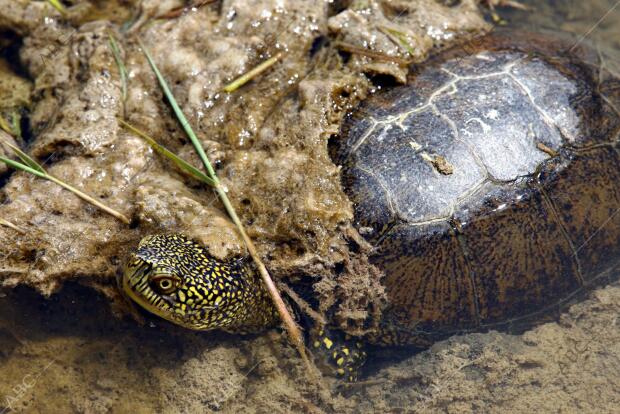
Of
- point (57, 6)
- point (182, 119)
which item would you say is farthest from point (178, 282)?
point (57, 6)

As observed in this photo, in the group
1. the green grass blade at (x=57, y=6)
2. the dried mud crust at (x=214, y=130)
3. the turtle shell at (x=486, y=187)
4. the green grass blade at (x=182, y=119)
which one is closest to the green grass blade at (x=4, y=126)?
the dried mud crust at (x=214, y=130)

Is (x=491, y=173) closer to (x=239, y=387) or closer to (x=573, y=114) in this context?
(x=573, y=114)

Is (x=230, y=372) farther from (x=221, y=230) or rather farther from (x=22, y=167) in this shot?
(x=22, y=167)

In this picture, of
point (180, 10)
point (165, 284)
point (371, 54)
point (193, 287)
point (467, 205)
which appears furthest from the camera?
point (180, 10)

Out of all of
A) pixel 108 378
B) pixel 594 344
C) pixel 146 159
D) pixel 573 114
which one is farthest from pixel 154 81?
pixel 594 344

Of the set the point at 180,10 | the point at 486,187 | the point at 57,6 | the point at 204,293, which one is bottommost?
the point at 204,293

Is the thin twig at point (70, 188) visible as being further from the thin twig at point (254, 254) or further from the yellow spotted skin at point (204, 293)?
the thin twig at point (254, 254)

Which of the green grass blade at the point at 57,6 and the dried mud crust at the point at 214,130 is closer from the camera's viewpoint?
the dried mud crust at the point at 214,130
